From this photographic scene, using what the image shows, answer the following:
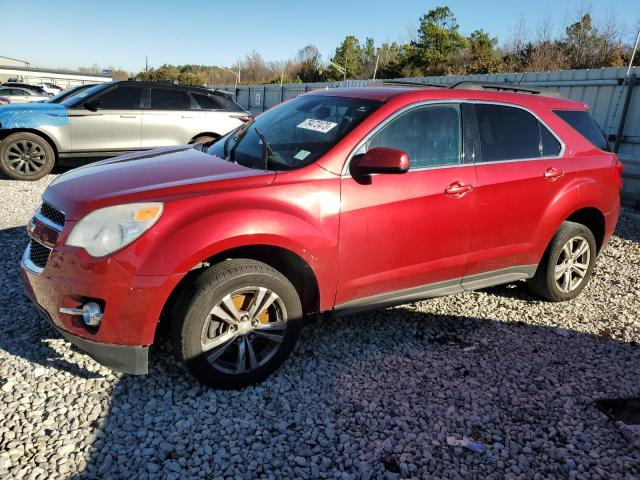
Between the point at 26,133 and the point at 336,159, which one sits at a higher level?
the point at 336,159

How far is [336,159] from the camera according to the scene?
3.16m

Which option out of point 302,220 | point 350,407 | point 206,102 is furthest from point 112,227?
point 206,102

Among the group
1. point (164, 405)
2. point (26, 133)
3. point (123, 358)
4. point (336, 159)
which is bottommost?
point (164, 405)

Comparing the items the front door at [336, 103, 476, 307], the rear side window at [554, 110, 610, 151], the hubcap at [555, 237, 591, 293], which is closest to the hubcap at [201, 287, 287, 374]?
the front door at [336, 103, 476, 307]

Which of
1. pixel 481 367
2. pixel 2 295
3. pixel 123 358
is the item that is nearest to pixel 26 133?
pixel 2 295

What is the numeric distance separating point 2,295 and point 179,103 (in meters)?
5.89

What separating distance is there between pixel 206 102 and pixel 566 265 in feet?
23.3

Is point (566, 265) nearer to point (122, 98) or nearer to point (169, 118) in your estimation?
point (169, 118)

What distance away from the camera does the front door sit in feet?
10.5

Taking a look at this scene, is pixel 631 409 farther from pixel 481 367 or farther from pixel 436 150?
pixel 436 150

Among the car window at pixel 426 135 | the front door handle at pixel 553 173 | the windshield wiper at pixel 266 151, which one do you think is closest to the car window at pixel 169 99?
the windshield wiper at pixel 266 151

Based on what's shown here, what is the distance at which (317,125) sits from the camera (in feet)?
11.6

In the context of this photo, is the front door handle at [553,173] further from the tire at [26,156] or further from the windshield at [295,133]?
the tire at [26,156]

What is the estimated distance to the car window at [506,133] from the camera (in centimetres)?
379
